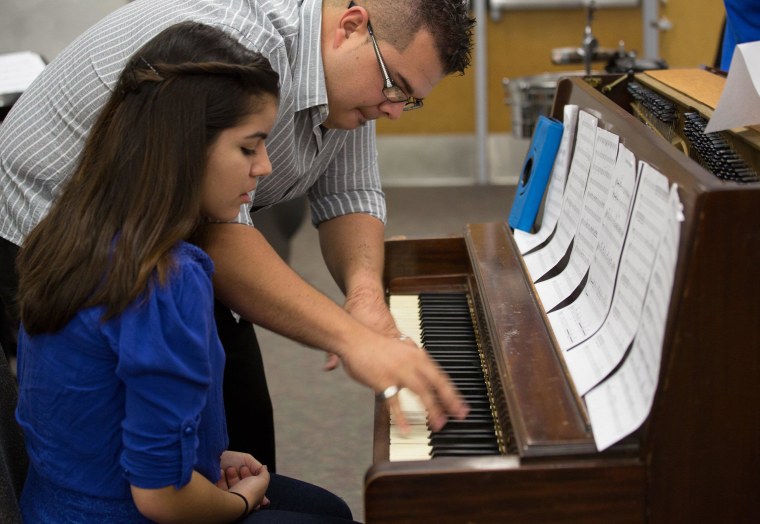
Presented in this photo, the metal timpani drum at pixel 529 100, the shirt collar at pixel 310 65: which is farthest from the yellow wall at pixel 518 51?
the shirt collar at pixel 310 65

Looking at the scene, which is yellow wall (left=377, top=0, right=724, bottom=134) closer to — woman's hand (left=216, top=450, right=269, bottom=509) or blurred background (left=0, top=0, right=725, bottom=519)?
blurred background (left=0, top=0, right=725, bottom=519)

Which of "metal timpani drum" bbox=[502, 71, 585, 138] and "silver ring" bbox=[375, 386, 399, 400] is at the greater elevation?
"silver ring" bbox=[375, 386, 399, 400]

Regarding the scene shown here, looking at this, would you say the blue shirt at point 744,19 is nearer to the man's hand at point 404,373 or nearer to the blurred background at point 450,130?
the blurred background at point 450,130

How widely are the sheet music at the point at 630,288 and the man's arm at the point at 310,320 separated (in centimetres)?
18

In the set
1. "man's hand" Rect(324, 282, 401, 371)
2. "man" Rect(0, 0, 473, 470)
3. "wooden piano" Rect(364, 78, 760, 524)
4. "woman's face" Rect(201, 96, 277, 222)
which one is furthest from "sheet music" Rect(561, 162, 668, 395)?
"woman's face" Rect(201, 96, 277, 222)

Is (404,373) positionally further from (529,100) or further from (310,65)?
(529,100)

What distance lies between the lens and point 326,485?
9.31 feet

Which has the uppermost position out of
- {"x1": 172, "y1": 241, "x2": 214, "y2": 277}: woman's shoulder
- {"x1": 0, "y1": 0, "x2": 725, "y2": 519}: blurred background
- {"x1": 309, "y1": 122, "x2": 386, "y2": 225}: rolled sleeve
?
{"x1": 172, "y1": 241, "x2": 214, "y2": 277}: woman's shoulder

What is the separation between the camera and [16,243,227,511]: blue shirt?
45.6 inches

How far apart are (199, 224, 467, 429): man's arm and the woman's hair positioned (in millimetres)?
170

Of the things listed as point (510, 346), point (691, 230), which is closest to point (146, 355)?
point (510, 346)

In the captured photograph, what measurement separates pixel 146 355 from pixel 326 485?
1788 millimetres

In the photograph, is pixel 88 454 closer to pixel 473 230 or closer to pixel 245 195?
pixel 245 195

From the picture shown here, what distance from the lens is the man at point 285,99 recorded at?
1437mm
